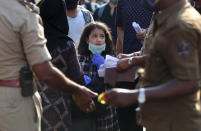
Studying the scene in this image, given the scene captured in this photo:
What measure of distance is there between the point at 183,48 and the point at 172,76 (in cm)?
26

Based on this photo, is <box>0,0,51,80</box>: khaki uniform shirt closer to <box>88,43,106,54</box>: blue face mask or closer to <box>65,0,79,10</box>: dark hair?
<box>88,43,106,54</box>: blue face mask

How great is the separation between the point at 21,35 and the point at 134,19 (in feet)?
8.24

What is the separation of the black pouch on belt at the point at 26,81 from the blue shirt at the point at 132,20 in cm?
232

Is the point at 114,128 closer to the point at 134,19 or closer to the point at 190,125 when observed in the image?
the point at 134,19

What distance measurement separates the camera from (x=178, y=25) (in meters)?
2.68

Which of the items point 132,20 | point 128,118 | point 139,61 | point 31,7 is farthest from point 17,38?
point 132,20

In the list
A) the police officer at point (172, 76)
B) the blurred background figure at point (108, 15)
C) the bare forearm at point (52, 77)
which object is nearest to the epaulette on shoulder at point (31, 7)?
the bare forearm at point (52, 77)

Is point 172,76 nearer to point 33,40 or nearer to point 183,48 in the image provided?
point 183,48

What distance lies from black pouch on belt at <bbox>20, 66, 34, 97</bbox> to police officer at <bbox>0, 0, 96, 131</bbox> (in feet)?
0.05

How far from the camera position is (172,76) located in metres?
2.81

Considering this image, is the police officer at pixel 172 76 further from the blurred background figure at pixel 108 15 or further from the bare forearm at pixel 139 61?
the blurred background figure at pixel 108 15

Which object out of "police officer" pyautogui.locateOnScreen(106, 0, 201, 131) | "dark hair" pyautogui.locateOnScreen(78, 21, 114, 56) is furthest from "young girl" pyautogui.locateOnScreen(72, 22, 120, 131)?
"police officer" pyautogui.locateOnScreen(106, 0, 201, 131)

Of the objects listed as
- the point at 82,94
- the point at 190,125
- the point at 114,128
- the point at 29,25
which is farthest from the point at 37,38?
the point at 114,128

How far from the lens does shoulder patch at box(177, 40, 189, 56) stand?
2.62m
